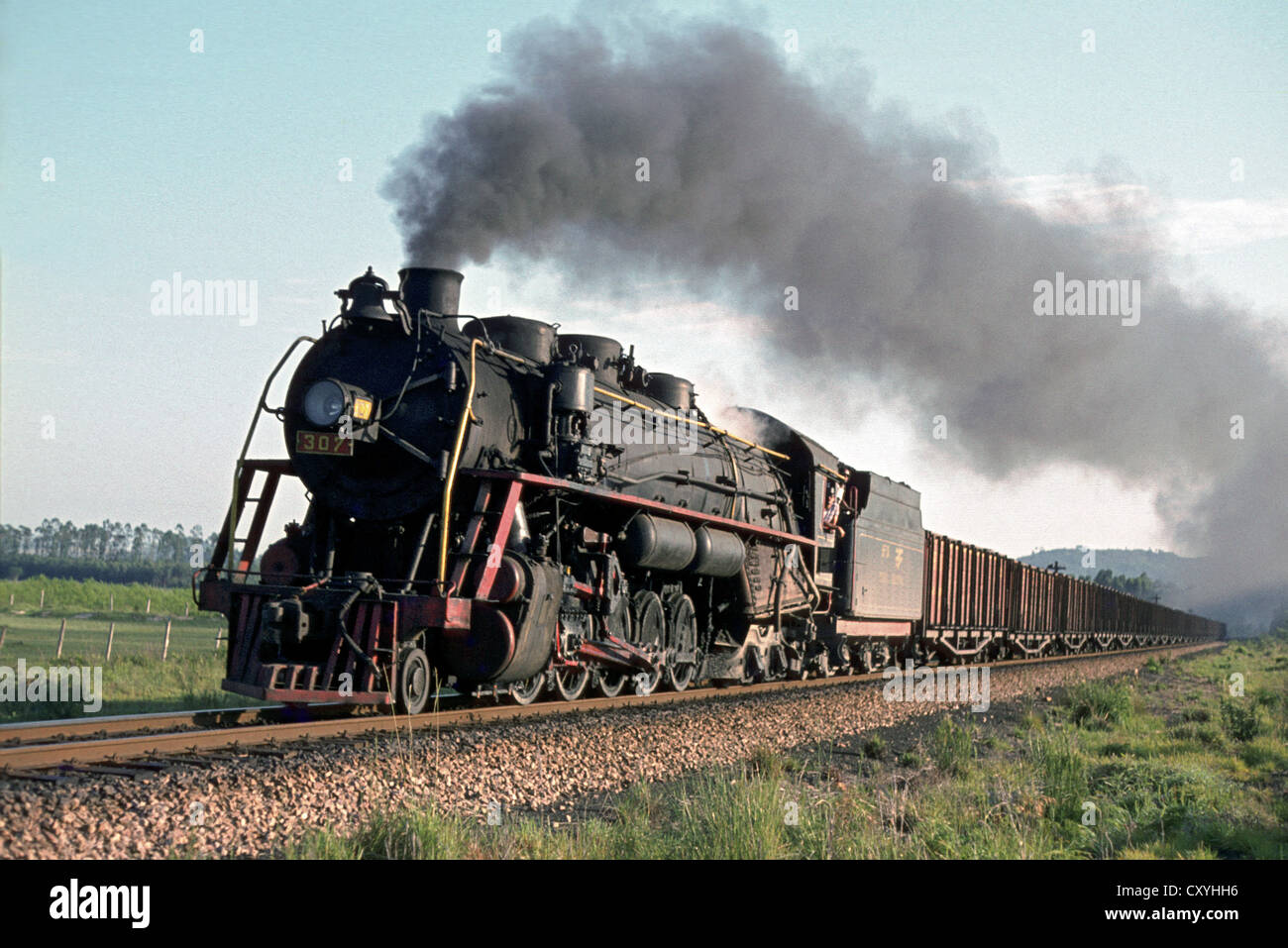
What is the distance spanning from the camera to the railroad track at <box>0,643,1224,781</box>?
662cm

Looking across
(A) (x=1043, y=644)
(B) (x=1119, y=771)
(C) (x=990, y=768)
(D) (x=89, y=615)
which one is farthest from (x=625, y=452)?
(D) (x=89, y=615)

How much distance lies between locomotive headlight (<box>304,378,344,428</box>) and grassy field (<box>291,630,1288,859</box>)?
179 inches

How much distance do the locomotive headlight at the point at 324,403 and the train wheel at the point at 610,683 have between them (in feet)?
14.8

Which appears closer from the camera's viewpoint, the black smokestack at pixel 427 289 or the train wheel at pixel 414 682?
the train wheel at pixel 414 682

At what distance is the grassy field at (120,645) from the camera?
41.2 ft

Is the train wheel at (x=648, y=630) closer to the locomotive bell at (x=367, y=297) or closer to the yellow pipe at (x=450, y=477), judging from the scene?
the yellow pipe at (x=450, y=477)

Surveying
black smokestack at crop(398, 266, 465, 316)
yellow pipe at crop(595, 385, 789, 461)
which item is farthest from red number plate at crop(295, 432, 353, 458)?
yellow pipe at crop(595, 385, 789, 461)

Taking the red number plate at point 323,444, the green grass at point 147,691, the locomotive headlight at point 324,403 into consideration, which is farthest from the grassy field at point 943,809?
the green grass at point 147,691

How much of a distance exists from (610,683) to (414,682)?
4.15 meters

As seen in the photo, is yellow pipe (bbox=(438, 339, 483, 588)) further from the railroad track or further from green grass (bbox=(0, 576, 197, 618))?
green grass (bbox=(0, 576, 197, 618))

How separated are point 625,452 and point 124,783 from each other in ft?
22.8

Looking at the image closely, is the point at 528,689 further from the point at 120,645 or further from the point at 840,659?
the point at 120,645
